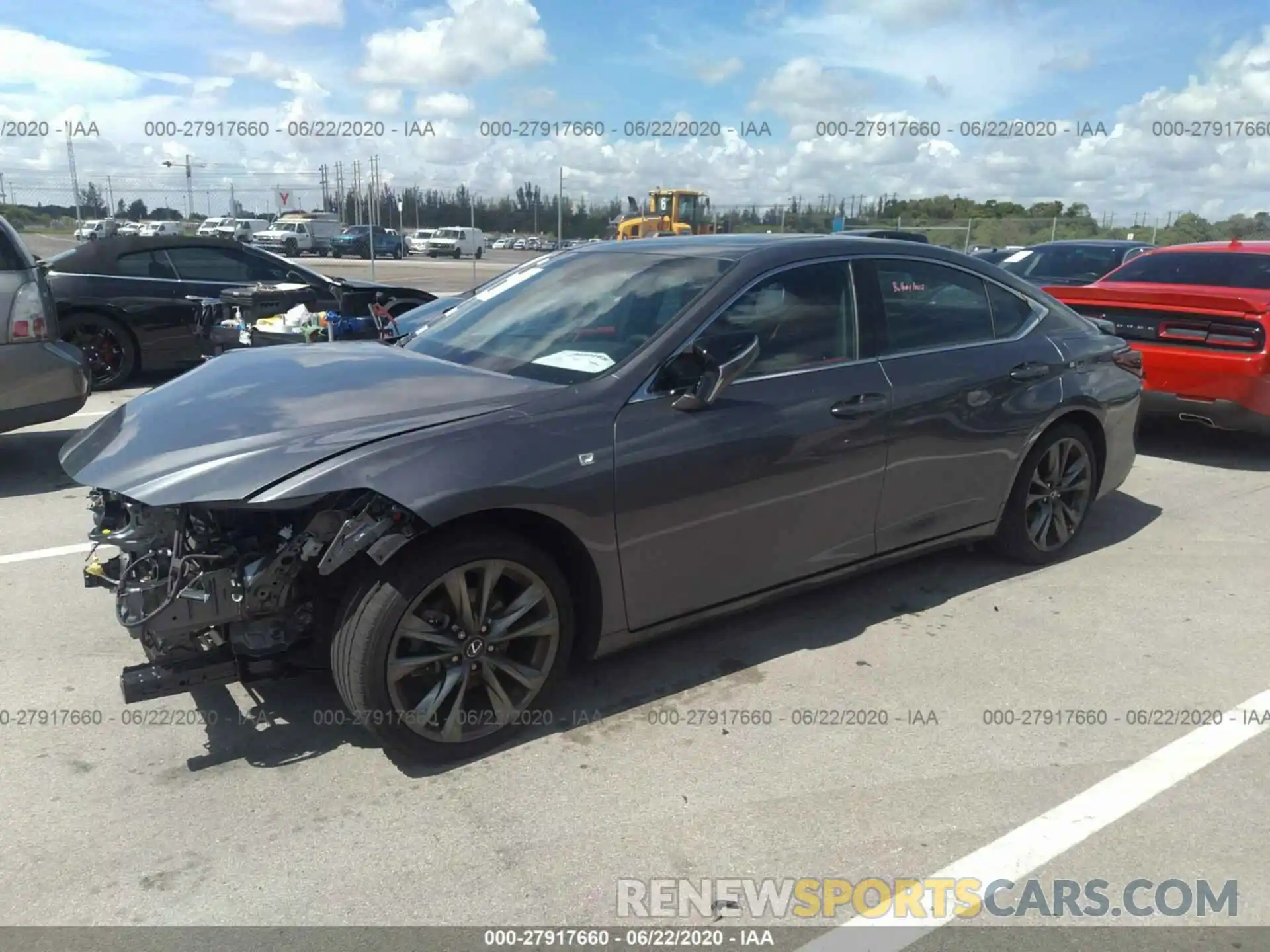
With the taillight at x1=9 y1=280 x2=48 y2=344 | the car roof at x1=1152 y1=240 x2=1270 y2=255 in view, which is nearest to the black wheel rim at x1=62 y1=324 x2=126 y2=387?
the taillight at x1=9 y1=280 x2=48 y2=344

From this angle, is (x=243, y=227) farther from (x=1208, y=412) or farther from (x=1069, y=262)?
(x=1208, y=412)

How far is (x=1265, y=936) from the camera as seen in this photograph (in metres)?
2.50

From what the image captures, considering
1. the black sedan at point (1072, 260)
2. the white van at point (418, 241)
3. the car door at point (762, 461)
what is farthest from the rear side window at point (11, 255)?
the white van at point (418, 241)

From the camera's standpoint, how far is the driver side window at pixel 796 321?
3703mm

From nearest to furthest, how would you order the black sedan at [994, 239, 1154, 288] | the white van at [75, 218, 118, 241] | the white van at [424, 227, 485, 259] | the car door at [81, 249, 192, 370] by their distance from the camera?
the car door at [81, 249, 192, 370] → the black sedan at [994, 239, 1154, 288] → the white van at [75, 218, 118, 241] → the white van at [424, 227, 485, 259]

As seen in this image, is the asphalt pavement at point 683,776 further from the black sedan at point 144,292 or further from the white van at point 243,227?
the white van at point 243,227

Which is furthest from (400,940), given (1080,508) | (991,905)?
(1080,508)

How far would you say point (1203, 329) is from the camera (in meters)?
7.03

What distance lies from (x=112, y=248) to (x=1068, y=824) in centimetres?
974

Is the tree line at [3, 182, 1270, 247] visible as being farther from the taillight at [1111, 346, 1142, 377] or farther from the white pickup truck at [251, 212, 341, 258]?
the taillight at [1111, 346, 1142, 377]

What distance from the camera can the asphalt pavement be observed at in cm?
263

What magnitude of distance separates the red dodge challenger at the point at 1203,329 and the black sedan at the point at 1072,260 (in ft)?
11.5

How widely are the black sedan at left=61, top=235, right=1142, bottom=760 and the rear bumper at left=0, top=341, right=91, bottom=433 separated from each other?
264cm

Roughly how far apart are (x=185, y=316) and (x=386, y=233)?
38.0m
